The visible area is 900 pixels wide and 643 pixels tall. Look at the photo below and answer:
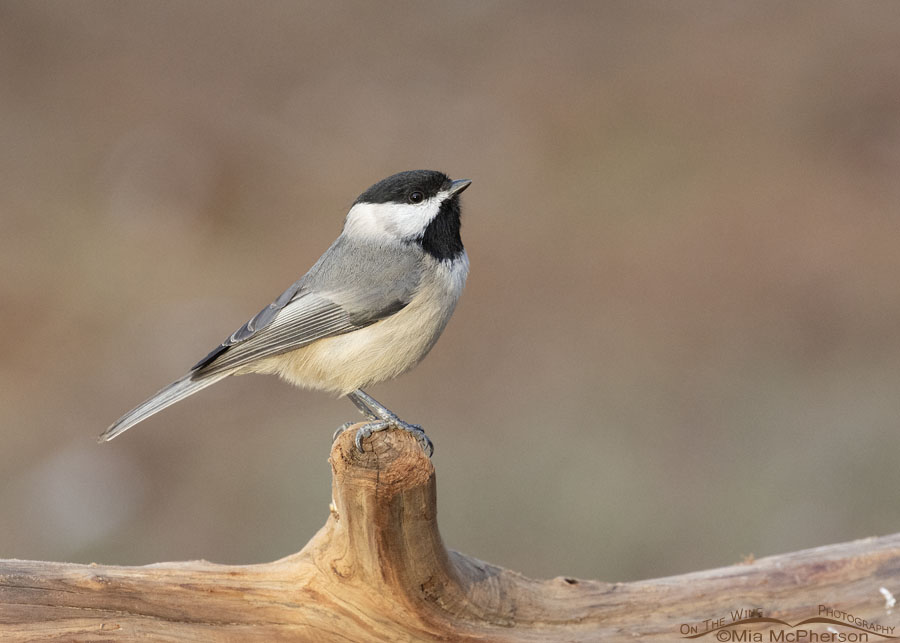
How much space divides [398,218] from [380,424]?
47.4 inches

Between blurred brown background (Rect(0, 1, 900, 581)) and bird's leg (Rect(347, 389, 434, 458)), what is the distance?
3298 millimetres

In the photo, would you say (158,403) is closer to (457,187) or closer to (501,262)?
(457,187)

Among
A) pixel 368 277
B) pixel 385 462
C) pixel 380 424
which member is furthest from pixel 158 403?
pixel 385 462

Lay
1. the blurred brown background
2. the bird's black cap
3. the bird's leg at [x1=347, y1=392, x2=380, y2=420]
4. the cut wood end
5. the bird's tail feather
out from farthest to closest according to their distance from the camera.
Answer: the blurred brown background < the bird's leg at [x1=347, y1=392, x2=380, y2=420] < the bird's black cap < the bird's tail feather < the cut wood end

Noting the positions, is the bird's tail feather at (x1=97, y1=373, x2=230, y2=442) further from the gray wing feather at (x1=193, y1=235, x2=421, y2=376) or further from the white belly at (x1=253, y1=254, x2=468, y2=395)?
the white belly at (x1=253, y1=254, x2=468, y2=395)

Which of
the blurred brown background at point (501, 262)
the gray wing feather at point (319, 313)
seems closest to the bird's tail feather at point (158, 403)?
the gray wing feather at point (319, 313)

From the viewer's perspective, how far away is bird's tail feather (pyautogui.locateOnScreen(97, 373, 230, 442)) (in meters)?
3.68

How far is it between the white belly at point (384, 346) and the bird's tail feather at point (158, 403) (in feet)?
1.20

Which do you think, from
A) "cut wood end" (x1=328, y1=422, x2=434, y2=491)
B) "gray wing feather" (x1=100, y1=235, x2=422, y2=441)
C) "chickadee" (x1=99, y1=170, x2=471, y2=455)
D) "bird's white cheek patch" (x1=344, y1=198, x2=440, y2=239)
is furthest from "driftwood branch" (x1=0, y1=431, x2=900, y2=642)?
"bird's white cheek patch" (x1=344, y1=198, x2=440, y2=239)

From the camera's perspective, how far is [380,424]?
3117 mm

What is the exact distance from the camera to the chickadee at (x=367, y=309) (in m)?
3.74

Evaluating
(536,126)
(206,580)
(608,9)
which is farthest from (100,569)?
(608,9)

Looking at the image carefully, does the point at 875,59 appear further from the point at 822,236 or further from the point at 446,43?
the point at 446,43

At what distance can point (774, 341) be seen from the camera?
940 centimetres
